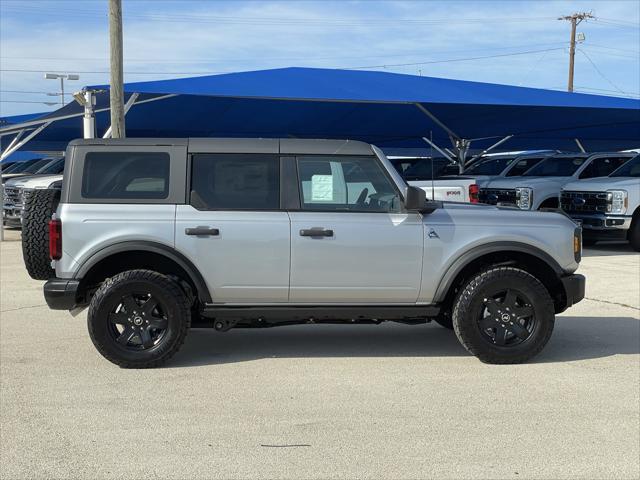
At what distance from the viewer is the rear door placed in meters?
6.07

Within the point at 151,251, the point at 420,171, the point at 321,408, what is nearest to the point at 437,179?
the point at 420,171

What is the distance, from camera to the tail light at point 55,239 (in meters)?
5.92

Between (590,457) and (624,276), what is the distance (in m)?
7.71

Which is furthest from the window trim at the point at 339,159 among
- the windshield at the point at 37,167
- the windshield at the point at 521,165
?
the windshield at the point at 37,167

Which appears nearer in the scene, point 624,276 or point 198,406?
point 198,406

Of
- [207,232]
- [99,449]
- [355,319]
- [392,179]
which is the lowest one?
[99,449]

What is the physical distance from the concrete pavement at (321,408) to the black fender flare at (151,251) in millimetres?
711

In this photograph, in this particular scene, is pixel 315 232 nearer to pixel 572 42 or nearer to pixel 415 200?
pixel 415 200

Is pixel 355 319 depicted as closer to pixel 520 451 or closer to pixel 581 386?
pixel 581 386

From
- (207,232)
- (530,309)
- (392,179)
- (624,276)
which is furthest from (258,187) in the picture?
(624,276)

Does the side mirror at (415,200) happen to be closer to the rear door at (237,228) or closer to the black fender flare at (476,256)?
the black fender flare at (476,256)

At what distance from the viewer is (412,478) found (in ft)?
13.1

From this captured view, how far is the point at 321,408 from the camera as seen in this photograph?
5.14 m

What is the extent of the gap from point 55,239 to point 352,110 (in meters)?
12.4
